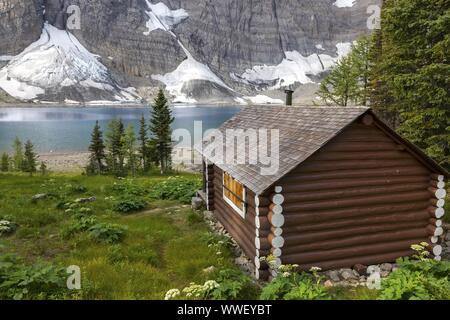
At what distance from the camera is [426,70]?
15781 millimetres

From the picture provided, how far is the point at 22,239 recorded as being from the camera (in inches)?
493

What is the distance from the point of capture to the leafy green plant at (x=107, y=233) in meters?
11.8

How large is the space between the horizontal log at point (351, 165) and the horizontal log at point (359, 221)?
4.78 ft

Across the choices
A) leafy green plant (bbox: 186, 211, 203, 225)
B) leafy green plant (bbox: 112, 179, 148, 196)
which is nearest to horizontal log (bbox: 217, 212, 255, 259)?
leafy green plant (bbox: 186, 211, 203, 225)

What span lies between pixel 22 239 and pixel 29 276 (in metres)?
5.55

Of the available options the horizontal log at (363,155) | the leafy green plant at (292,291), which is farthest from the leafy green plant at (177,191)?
the leafy green plant at (292,291)

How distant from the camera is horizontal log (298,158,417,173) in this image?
9.95 metres

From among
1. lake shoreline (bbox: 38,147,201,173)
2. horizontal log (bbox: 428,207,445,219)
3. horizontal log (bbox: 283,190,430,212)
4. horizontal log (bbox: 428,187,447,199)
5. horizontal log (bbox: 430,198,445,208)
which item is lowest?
lake shoreline (bbox: 38,147,201,173)

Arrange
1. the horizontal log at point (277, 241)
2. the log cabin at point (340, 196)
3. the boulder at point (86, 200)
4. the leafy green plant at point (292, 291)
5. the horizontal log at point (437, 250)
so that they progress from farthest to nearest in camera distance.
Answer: the boulder at point (86, 200), the horizontal log at point (437, 250), the log cabin at point (340, 196), the horizontal log at point (277, 241), the leafy green plant at point (292, 291)

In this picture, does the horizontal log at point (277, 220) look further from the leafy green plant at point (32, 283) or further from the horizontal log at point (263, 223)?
the leafy green plant at point (32, 283)

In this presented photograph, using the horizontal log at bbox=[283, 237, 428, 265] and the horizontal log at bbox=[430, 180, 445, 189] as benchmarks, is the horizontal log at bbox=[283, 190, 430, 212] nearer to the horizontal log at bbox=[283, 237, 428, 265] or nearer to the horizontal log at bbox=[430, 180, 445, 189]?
the horizontal log at bbox=[430, 180, 445, 189]

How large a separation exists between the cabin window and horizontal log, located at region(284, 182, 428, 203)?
1.92m
